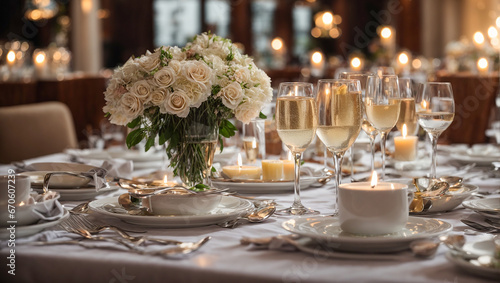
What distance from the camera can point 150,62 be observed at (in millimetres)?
1480

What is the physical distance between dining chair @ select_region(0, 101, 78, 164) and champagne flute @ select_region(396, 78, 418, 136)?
1.80 meters

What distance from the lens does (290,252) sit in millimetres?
1129

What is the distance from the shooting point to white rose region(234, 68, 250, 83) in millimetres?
1503

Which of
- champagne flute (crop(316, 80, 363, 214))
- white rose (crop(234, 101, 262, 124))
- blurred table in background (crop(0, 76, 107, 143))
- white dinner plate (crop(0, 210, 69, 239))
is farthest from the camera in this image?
blurred table in background (crop(0, 76, 107, 143))

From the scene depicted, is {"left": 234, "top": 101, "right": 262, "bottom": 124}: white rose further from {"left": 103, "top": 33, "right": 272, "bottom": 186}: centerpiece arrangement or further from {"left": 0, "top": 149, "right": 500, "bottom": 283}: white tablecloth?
{"left": 0, "top": 149, "right": 500, "bottom": 283}: white tablecloth

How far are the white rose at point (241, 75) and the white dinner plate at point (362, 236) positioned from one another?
15.4 inches

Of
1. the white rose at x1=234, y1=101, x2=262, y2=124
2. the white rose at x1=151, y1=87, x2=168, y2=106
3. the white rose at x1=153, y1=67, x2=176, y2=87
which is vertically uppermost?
the white rose at x1=153, y1=67, x2=176, y2=87

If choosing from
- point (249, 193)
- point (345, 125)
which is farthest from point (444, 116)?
point (249, 193)

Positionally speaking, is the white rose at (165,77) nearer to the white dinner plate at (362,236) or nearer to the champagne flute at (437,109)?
the white dinner plate at (362,236)

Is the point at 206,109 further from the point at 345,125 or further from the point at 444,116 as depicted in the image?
the point at 444,116

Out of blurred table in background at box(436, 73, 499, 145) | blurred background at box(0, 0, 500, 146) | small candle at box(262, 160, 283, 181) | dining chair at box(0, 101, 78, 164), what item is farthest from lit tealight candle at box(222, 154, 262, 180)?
blurred background at box(0, 0, 500, 146)

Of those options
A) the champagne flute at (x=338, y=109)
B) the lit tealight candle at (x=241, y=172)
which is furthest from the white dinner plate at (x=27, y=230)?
the lit tealight candle at (x=241, y=172)

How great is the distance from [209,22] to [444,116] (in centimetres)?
1484

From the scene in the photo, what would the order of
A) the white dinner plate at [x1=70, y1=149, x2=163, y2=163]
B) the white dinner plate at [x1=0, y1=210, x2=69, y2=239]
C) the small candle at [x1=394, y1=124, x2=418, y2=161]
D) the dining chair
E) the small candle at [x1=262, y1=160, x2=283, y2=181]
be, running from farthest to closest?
the dining chair
the white dinner plate at [x1=70, y1=149, x2=163, y2=163]
the small candle at [x1=394, y1=124, x2=418, y2=161]
the small candle at [x1=262, y1=160, x2=283, y2=181]
the white dinner plate at [x1=0, y1=210, x2=69, y2=239]
